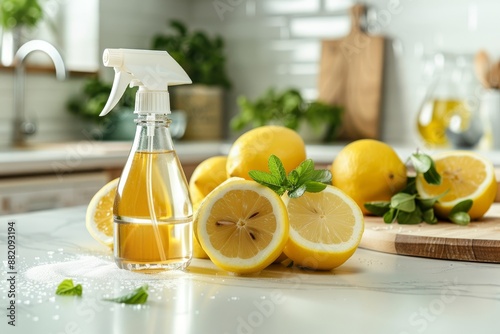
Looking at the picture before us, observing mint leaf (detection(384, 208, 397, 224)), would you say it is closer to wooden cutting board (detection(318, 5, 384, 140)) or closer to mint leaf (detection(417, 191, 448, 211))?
mint leaf (detection(417, 191, 448, 211))

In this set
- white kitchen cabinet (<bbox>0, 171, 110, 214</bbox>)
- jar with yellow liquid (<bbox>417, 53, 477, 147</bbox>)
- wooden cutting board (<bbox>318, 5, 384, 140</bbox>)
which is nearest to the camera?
white kitchen cabinet (<bbox>0, 171, 110, 214</bbox>)

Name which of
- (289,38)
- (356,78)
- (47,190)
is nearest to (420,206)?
(47,190)

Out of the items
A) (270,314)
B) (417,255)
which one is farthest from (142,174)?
(417,255)

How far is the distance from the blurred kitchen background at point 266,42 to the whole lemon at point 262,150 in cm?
205

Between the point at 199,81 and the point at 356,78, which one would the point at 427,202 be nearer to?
the point at 356,78

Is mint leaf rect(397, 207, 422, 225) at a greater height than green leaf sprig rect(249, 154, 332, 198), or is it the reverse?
green leaf sprig rect(249, 154, 332, 198)

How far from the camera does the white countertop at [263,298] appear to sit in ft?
2.14

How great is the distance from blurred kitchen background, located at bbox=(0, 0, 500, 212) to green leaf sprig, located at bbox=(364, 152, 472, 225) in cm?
192

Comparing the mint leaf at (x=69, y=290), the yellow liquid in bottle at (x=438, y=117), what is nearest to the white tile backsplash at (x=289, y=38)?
the yellow liquid in bottle at (x=438, y=117)

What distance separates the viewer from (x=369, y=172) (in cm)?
116

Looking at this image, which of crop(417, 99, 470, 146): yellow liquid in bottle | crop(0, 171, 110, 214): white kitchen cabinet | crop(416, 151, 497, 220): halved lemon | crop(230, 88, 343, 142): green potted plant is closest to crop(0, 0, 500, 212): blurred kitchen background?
crop(417, 99, 470, 146): yellow liquid in bottle

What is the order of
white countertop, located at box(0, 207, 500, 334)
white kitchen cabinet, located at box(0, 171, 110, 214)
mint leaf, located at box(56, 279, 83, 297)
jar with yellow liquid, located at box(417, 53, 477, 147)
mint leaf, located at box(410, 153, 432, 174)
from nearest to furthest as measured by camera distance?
white countertop, located at box(0, 207, 500, 334) → mint leaf, located at box(56, 279, 83, 297) → mint leaf, located at box(410, 153, 432, 174) → white kitchen cabinet, located at box(0, 171, 110, 214) → jar with yellow liquid, located at box(417, 53, 477, 147)

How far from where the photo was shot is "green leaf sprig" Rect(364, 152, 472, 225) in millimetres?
1126

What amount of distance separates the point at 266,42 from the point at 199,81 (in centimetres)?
38
